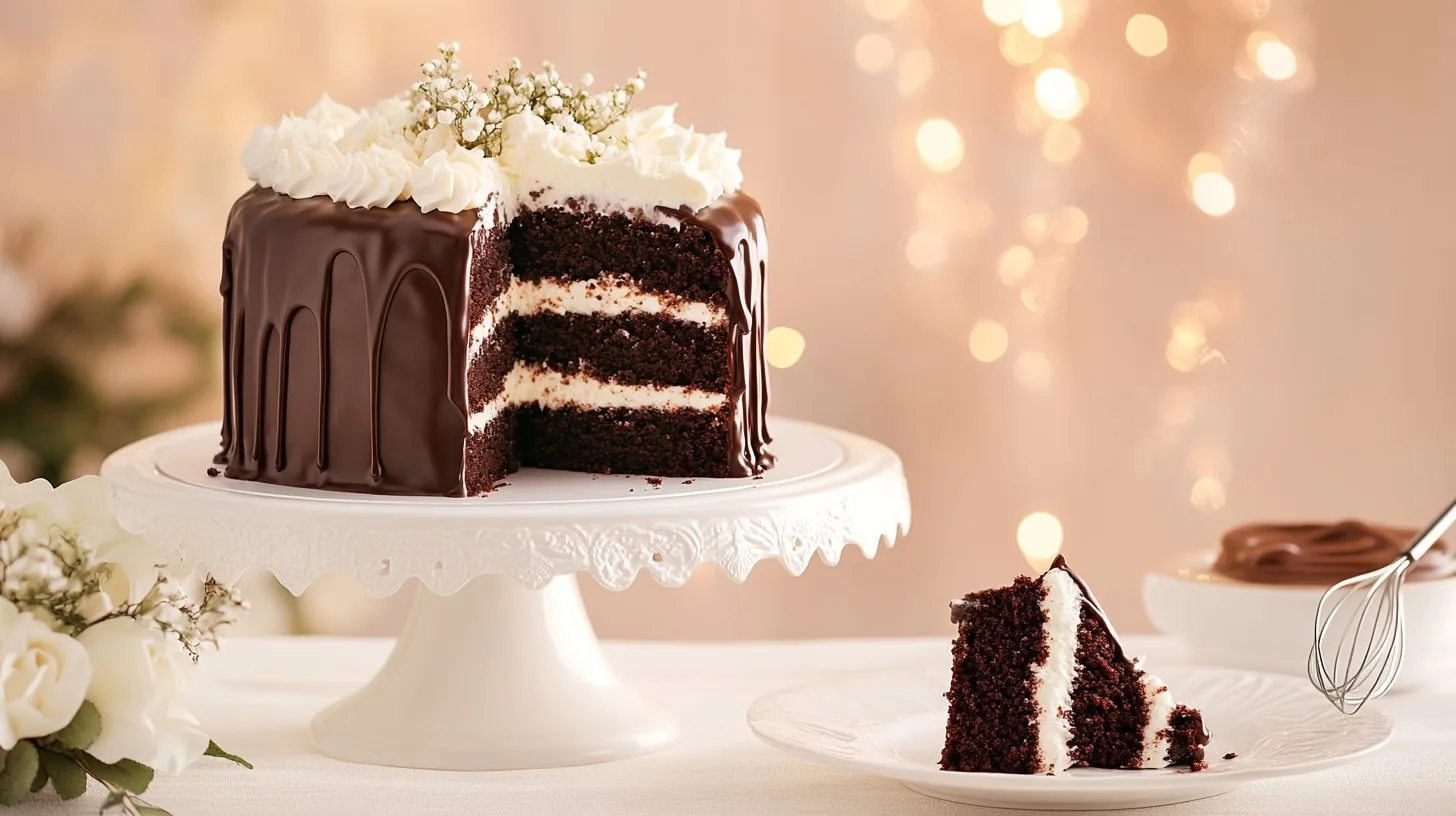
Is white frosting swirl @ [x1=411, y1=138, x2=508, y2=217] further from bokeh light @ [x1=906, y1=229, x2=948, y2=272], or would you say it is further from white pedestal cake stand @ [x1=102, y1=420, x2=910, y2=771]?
bokeh light @ [x1=906, y1=229, x2=948, y2=272]

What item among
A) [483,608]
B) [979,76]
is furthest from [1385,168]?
[483,608]

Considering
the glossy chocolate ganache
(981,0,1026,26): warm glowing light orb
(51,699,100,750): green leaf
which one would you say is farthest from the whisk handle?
(981,0,1026,26): warm glowing light orb

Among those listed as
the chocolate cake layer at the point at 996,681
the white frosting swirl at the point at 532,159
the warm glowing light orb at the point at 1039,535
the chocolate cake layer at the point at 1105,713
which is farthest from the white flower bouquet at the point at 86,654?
the warm glowing light orb at the point at 1039,535

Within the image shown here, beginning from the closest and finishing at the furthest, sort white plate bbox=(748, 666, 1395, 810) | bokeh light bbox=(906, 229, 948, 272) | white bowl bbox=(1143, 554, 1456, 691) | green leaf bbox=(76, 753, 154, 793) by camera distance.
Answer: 1. white plate bbox=(748, 666, 1395, 810)
2. green leaf bbox=(76, 753, 154, 793)
3. white bowl bbox=(1143, 554, 1456, 691)
4. bokeh light bbox=(906, 229, 948, 272)

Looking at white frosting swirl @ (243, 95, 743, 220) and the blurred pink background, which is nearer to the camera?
white frosting swirl @ (243, 95, 743, 220)

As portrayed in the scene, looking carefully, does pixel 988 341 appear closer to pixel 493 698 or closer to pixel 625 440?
pixel 625 440

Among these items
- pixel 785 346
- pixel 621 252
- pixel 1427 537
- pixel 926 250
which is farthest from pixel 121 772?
pixel 926 250
